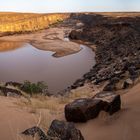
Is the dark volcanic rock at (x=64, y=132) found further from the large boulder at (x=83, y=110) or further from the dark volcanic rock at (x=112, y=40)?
the dark volcanic rock at (x=112, y=40)

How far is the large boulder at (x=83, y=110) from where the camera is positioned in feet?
20.7

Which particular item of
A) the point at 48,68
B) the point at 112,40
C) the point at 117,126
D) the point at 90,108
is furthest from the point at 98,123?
the point at 112,40

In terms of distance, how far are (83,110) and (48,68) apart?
20622mm

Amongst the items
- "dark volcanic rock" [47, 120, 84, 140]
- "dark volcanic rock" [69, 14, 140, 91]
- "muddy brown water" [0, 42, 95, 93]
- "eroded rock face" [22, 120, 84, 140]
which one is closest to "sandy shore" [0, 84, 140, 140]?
"eroded rock face" [22, 120, 84, 140]

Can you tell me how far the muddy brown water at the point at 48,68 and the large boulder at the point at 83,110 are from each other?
466 inches

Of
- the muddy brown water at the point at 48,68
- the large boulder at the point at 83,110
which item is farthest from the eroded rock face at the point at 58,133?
the muddy brown water at the point at 48,68

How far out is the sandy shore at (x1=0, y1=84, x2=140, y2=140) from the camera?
5270 millimetres

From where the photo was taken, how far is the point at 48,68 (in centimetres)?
2681

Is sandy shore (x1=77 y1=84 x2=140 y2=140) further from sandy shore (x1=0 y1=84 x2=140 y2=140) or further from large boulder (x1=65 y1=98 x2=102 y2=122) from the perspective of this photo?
large boulder (x1=65 y1=98 x2=102 y2=122)

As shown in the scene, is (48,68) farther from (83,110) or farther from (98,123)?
(98,123)

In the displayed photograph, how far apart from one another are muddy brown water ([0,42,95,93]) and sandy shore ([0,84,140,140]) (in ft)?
37.7

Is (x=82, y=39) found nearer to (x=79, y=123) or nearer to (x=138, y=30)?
(x=138, y=30)

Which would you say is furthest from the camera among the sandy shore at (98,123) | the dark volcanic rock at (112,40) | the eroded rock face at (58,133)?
the dark volcanic rock at (112,40)

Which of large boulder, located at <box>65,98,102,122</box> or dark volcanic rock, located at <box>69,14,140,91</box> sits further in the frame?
dark volcanic rock, located at <box>69,14,140,91</box>
